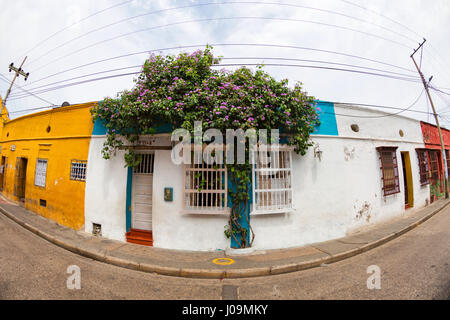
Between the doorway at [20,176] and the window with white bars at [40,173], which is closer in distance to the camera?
the window with white bars at [40,173]

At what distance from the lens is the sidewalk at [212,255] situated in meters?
3.58

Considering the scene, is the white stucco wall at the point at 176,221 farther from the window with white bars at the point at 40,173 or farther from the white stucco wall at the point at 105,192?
the window with white bars at the point at 40,173

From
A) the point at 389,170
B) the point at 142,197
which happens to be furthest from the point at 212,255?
the point at 389,170

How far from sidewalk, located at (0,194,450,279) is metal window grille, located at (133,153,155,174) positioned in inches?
79.6

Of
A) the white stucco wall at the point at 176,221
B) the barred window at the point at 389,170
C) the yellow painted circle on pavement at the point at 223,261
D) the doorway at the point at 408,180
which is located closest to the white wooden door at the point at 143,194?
the white stucco wall at the point at 176,221

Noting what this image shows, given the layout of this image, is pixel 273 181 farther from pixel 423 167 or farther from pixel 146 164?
pixel 423 167

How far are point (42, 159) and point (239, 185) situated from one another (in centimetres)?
862

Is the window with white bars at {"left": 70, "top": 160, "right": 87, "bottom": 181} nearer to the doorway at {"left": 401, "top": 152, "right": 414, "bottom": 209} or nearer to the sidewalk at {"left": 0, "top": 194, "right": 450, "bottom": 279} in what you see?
the sidewalk at {"left": 0, "top": 194, "right": 450, "bottom": 279}

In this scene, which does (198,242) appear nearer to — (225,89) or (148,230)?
(148,230)

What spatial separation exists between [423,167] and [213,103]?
1144 centimetres

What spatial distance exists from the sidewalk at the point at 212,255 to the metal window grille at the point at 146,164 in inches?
79.6

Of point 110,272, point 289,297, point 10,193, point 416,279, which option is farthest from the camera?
point 10,193
